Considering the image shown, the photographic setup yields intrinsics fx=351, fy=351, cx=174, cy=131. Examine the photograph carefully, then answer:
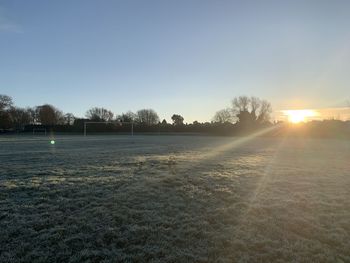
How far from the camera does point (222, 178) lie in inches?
420

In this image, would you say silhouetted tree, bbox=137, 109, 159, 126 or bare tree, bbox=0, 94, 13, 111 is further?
silhouetted tree, bbox=137, 109, 159, 126

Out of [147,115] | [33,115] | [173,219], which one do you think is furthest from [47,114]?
[173,219]

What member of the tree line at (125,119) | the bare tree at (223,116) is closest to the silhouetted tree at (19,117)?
the tree line at (125,119)

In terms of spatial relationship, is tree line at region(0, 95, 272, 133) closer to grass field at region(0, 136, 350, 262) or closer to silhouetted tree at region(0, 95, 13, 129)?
silhouetted tree at region(0, 95, 13, 129)

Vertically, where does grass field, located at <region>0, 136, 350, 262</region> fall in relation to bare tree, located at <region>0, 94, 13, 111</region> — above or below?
below

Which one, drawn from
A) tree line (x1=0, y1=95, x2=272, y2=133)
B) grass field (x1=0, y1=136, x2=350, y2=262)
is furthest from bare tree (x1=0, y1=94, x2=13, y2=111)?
grass field (x1=0, y1=136, x2=350, y2=262)

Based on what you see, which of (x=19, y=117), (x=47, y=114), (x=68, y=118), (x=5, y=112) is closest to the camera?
(x=5, y=112)

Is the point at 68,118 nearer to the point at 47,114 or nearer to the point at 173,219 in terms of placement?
the point at 47,114

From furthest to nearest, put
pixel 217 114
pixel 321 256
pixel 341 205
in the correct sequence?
1. pixel 217 114
2. pixel 341 205
3. pixel 321 256

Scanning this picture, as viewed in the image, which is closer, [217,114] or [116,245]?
[116,245]

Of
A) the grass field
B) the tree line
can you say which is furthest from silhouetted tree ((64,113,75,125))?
the grass field

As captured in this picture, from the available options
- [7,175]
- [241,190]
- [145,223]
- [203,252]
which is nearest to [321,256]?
[203,252]

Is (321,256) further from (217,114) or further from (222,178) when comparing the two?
(217,114)

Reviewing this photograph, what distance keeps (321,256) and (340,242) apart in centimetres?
68
